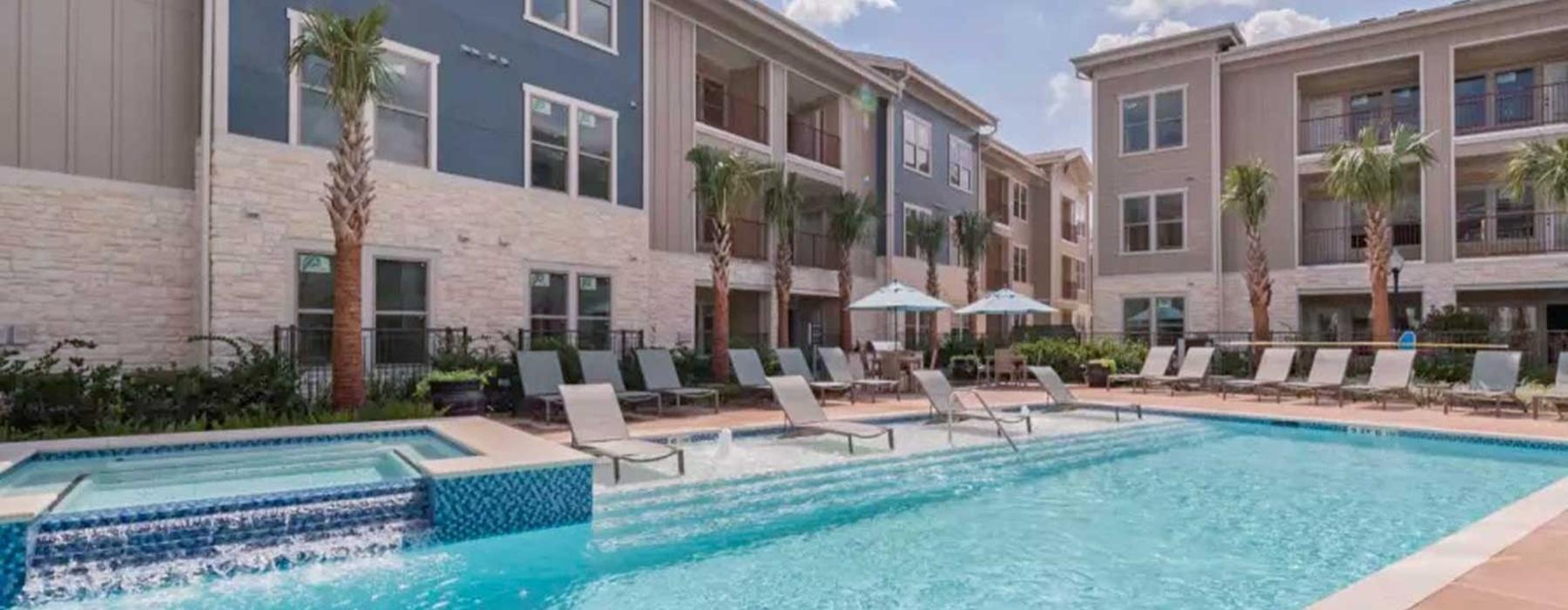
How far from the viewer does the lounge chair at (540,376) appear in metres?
12.4

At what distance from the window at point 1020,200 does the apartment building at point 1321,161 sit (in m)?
9.24

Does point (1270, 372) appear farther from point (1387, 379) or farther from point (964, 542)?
point (964, 542)

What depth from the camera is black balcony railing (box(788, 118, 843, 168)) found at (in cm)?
2330

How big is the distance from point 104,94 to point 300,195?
2.48 meters

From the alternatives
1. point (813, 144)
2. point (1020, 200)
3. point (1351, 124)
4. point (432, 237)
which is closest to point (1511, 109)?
point (1351, 124)

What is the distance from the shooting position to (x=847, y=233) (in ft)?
70.8

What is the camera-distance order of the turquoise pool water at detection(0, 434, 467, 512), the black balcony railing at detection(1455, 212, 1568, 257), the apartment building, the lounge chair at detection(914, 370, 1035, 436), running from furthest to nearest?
the black balcony railing at detection(1455, 212, 1568, 257) → the apartment building → the lounge chair at detection(914, 370, 1035, 436) → the turquoise pool water at detection(0, 434, 467, 512)

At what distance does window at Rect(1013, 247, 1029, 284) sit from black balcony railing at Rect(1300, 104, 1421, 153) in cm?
1234

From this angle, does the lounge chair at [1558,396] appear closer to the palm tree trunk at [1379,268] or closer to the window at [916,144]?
the palm tree trunk at [1379,268]

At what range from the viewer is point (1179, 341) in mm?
21500

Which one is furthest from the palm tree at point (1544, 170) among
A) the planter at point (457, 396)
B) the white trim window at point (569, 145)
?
the planter at point (457, 396)

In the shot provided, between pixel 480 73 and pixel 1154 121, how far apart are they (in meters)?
18.7

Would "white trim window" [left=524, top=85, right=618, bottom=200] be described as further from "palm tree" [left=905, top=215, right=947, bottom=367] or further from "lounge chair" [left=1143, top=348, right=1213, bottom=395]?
"lounge chair" [left=1143, top=348, right=1213, bottom=395]

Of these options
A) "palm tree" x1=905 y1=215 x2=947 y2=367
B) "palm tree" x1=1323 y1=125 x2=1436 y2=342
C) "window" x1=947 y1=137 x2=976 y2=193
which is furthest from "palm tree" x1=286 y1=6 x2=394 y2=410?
"window" x1=947 y1=137 x2=976 y2=193
